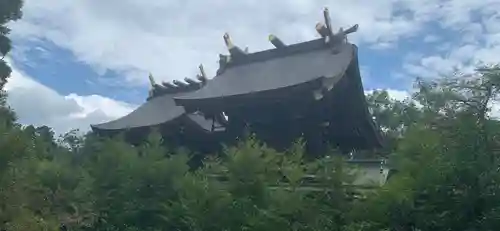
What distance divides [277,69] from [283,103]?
8.28ft

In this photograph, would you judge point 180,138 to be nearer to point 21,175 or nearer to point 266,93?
point 266,93

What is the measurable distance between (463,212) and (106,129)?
956 cm

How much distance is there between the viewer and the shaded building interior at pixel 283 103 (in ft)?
30.7

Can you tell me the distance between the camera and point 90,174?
9578 mm

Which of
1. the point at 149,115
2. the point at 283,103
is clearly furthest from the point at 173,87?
the point at 283,103

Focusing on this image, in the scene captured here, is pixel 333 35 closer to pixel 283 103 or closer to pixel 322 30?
pixel 322 30

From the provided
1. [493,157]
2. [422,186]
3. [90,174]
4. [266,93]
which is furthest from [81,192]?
[493,157]

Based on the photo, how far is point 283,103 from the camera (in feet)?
30.9

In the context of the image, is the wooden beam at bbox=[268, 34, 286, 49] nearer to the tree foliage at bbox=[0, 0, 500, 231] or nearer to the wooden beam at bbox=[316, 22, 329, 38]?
the wooden beam at bbox=[316, 22, 329, 38]

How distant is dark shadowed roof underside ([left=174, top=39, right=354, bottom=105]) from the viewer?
10367 mm

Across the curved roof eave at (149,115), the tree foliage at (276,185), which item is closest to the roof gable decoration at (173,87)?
the curved roof eave at (149,115)

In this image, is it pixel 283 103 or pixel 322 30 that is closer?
pixel 283 103

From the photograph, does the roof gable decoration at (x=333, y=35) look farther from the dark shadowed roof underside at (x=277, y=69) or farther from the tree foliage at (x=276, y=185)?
the tree foliage at (x=276, y=185)

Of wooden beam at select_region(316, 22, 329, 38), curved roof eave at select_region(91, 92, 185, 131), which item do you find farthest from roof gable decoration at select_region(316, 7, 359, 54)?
curved roof eave at select_region(91, 92, 185, 131)
